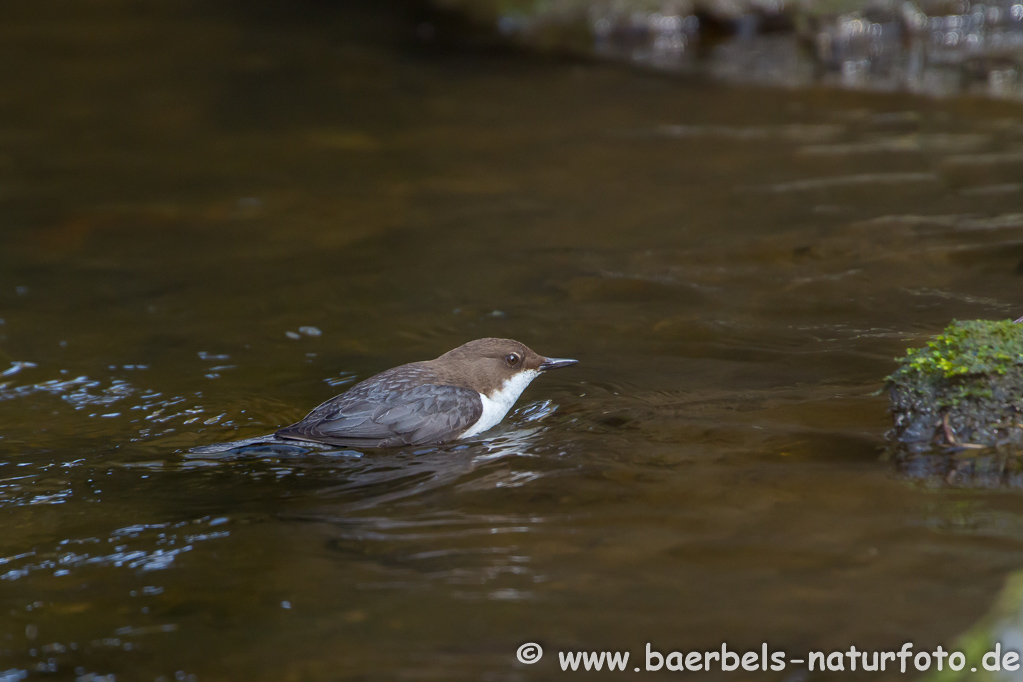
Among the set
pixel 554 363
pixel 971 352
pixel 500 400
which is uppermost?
pixel 971 352

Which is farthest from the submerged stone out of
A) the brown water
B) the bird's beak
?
the bird's beak

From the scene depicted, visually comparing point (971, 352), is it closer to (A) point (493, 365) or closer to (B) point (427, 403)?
(A) point (493, 365)

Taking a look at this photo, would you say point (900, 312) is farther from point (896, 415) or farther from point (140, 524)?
point (140, 524)

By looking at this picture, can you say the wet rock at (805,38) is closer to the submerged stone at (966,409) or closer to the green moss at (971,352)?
the green moss at (971,352)

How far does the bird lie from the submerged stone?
1.61 meters

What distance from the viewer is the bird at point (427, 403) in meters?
4.64

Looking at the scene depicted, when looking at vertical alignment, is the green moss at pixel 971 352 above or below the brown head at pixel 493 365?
above

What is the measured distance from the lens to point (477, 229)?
7.87 m

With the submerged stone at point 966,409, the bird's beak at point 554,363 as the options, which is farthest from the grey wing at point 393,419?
the submerged stone at point 966,409

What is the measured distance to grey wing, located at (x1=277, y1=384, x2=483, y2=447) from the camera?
4.63 m

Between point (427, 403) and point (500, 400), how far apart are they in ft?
1.41

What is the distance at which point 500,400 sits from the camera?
198 inches

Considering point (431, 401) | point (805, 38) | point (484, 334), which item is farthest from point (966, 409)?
point (805, 38)

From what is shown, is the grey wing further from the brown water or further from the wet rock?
the wet rock
